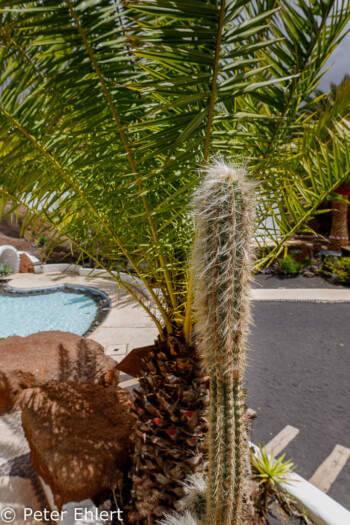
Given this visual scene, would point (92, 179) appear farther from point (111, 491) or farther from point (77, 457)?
point (111, 491)

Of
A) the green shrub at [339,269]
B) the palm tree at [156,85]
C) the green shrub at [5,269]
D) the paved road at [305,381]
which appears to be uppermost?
the palm tree at [156,85]

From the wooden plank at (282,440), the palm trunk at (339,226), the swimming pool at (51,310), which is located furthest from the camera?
the palm trunk at (339,226)

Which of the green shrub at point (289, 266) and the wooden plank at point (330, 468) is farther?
the green shrub at point (289, 266)

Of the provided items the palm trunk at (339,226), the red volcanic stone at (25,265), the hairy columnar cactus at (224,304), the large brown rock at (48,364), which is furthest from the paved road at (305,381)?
the red volcanic stone at (25,265)

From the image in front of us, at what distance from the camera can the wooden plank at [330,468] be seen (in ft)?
9.05

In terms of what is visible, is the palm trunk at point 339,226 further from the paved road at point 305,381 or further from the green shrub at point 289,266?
the paved road at point 305,381

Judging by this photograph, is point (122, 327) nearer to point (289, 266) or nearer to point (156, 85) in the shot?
point (156, 85)

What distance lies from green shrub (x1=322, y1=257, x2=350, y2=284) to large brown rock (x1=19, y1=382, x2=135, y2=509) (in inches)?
331

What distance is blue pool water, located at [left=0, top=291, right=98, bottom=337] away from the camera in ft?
28.6

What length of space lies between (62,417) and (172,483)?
3.65ft

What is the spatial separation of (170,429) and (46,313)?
886 cm

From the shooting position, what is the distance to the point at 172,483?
2193 mm

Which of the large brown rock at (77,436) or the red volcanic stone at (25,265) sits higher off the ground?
the red volcanic stone at (25,265)

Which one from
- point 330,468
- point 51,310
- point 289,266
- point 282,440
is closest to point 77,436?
point 282,440
